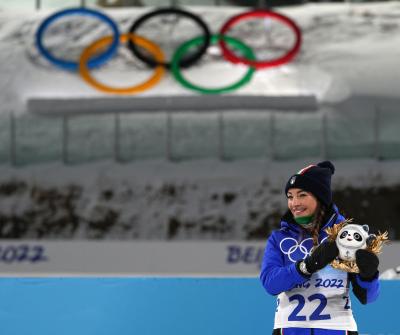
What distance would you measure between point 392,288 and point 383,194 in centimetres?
1237

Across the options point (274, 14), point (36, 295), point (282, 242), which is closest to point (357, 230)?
point (282, 242)

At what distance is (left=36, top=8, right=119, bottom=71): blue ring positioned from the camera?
1441cm

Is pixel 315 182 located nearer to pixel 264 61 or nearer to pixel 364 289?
pixel 364 289

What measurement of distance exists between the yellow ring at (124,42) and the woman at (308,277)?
12.2m

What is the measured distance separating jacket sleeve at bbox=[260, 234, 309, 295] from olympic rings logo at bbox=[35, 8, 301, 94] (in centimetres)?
1192

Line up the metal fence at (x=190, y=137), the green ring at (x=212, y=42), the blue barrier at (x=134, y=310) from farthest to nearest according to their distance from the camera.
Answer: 1. the metal fence at (x=190, y=137)
2. the green ring at (x=212, y=42)
3. the blue barrier at (x=134, y=310)

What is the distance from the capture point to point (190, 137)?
1628 centimetres

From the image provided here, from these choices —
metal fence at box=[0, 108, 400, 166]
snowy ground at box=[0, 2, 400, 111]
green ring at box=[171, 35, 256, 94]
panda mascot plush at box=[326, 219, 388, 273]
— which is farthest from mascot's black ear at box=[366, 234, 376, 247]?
metal fence at box=[0, 108, 400, 166]

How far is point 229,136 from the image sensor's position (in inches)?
635

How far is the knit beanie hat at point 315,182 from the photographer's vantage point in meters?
2.63

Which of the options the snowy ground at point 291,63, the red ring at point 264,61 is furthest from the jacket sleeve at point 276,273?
the snowy ground at point 291,63

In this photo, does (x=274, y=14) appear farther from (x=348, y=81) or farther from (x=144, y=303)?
(x=144, y=303)

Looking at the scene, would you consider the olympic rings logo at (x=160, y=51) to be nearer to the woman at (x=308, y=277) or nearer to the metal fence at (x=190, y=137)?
the metal fence at (x=190, y=137)

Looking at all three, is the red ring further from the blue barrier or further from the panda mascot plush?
the panda mascot plush
